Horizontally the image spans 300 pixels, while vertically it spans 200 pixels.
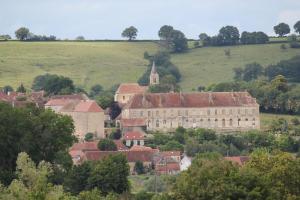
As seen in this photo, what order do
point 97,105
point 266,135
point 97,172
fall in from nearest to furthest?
point 97,172
point 266,135
point 97,105

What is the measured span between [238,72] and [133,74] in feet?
45.0

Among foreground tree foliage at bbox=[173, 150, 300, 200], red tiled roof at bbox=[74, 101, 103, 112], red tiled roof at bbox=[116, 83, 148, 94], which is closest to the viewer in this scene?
foreground tree foliage at bbox=[173, 150, 300, 200]

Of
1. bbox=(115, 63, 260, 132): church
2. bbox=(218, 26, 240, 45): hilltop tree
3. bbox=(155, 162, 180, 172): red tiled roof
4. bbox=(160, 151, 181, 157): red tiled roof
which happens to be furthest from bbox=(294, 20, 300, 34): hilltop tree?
bbox=(155, 162, 180, 172): red tiled roof

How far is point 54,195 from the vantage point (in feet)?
158

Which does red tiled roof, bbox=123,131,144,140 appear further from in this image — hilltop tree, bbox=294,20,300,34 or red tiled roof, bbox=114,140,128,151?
hilltop tree, bbox=294,20,300,34

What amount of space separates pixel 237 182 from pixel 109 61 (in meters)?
107

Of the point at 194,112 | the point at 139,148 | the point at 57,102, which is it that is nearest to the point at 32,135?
the point at 139,148

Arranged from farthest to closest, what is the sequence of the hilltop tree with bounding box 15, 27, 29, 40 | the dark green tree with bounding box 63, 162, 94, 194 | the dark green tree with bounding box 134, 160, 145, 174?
1. the hilltop tree with bounding box 15, 27, 29, 40
2. the dark green tree with bounding box 134, 160, 145, 174
3. the dark green tree with bounding box 63, 162, 94, 194

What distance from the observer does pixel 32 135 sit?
7406 centimetres

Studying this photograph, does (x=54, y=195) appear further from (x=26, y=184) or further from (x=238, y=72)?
(x=238, y=72)

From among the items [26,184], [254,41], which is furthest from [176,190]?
[254,41]

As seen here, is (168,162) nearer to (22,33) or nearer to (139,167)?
(139,167)

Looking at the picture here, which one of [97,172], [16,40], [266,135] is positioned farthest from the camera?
[16,40]

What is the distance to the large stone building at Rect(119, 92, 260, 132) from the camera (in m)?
116
